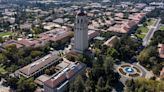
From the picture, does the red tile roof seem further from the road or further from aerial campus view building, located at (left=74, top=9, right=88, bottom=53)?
the road

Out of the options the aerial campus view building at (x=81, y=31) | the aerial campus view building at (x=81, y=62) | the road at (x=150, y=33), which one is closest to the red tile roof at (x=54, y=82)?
the aerial campus view building at (x=81, y=62)

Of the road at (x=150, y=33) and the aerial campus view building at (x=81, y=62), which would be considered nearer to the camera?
the aerial campus view building at (x=81, y=62)

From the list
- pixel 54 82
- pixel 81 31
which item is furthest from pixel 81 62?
pixel 54 82

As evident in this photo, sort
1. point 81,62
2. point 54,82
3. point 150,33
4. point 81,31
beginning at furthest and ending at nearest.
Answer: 1. point 150,33
2. point 81,31
3. point 81,62
4. point 54,82

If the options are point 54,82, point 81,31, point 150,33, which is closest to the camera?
point 54,82

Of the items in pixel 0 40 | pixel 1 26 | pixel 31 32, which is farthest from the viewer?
pixel 1 26

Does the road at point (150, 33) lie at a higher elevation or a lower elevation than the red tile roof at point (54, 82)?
higher

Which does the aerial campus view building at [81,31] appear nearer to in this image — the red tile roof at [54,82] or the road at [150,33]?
the red tile roof at [54,82]

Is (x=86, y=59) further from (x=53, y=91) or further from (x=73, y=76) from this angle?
(x=53, y=91)

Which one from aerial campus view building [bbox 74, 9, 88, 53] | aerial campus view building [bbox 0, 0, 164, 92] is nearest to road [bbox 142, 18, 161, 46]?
aerial campus view building [bbox 0, 0, 164, 92]

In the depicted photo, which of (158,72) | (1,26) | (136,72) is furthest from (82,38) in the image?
(1,26)

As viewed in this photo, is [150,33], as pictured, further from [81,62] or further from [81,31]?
[81,62]
